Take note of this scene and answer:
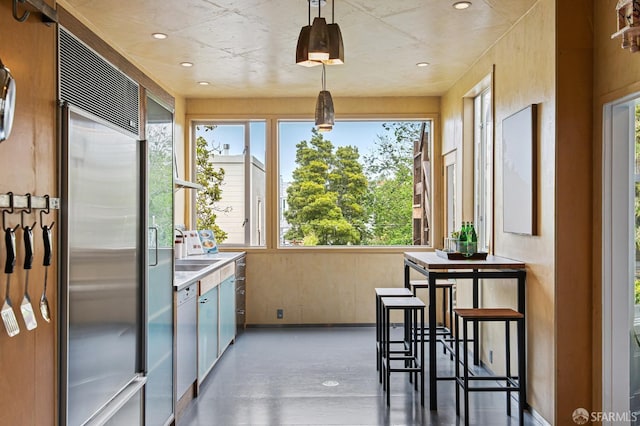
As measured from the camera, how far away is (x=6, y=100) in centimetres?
146

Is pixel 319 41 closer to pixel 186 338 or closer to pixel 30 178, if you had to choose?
pixel 30 178

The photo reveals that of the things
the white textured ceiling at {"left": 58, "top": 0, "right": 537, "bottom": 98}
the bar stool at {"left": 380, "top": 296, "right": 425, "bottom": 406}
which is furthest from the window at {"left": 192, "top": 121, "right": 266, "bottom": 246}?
the bar stool at {"left": 380, "top": 296, "right": 425, "bottom": 406}

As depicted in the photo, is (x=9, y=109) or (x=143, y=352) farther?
(x=143, y=352)

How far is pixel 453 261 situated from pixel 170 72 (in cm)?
340

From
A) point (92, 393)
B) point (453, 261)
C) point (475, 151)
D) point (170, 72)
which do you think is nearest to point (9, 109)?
point (92, 393)

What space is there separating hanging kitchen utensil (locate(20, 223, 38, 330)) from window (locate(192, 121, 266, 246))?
475cm

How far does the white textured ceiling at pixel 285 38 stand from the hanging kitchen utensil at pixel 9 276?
2427 millimetres

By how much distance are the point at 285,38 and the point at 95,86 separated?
91.0 inches

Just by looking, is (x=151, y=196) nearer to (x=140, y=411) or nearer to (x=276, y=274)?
(x=140, y=411)

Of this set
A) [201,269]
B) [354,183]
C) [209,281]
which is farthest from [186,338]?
[354,183]

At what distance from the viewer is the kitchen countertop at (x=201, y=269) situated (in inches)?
136

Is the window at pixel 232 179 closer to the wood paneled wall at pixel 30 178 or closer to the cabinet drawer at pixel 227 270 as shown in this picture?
the cabinet drawer at pixel 227 270

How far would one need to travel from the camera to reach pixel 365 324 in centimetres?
630

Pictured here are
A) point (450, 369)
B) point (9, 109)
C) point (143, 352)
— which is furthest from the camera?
point (450, 369)
